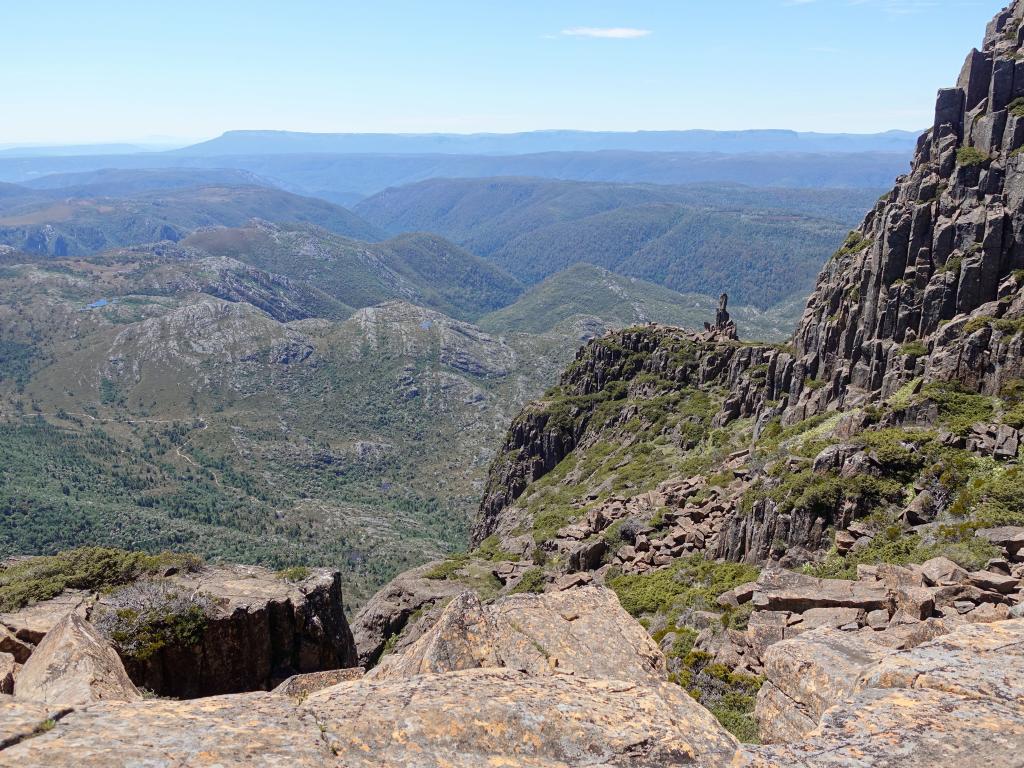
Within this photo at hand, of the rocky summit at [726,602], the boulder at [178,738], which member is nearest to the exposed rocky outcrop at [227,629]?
the rocky summit at [726,602]

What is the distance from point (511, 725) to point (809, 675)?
7687 mm

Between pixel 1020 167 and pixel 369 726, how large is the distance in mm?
59315

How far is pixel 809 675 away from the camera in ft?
50.4

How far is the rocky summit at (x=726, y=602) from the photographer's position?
11.3 m

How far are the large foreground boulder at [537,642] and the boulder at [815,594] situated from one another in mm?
7438

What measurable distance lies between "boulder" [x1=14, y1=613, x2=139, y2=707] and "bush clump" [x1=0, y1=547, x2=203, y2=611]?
1075 centimetres

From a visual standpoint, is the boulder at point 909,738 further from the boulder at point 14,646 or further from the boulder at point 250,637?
the boulder at point 14,646

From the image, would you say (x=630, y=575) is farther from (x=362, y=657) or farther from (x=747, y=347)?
(x=747, y=347)

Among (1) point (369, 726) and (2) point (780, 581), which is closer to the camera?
(1) point (369, 726)

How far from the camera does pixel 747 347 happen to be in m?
84.6

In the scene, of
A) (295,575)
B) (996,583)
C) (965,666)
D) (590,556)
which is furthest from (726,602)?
(295,575)

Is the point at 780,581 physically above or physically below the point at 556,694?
below

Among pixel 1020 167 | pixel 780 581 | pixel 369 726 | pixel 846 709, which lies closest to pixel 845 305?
pixel 1020 167

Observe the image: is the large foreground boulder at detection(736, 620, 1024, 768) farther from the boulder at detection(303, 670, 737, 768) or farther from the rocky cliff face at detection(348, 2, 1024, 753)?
the boulder at detection(303, 670, 737, 768)
